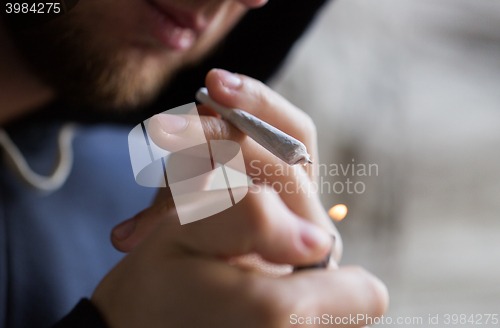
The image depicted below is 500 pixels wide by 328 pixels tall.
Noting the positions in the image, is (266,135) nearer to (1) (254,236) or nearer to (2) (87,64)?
(1) (254,236)

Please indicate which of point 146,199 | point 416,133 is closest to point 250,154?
point 146,199

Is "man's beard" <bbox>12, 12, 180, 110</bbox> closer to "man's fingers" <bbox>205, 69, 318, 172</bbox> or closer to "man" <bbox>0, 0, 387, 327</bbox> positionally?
"man" <bbox>0, 0, 387, 327</bbox>

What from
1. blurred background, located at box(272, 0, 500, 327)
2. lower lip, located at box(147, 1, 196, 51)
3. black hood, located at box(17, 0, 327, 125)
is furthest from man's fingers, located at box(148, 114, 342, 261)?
blurred background, located at box(272, 0, 500, 327)

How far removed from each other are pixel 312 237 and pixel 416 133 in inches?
26.2

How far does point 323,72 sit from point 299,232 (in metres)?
0.66

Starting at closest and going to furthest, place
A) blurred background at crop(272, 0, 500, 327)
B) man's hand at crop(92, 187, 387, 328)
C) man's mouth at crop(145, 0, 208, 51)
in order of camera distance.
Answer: man's hand at crop(92, 187, 387, 328) → man's mouth at crop(145, 0, 208, 51) → blurred background at crop(272, 0, 500, 327)

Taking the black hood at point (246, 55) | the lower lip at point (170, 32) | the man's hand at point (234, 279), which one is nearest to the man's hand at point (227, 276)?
the man's hand at point (234, 279)

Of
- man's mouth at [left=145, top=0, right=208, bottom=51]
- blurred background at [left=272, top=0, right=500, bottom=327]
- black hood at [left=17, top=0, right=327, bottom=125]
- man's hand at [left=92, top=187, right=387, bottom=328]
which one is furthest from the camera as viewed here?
blurred background at [left=272, top=0, right=500, bottom=327]

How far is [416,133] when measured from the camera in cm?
75

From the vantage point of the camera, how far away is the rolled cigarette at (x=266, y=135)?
21 centimetres

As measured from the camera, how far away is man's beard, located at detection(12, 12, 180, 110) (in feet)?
1.27

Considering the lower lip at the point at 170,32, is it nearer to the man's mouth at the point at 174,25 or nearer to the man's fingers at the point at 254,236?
the man's mouth at the point at 174,25

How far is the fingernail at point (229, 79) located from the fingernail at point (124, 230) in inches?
5.2

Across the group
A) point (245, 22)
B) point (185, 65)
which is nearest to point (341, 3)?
point (245, 22)
